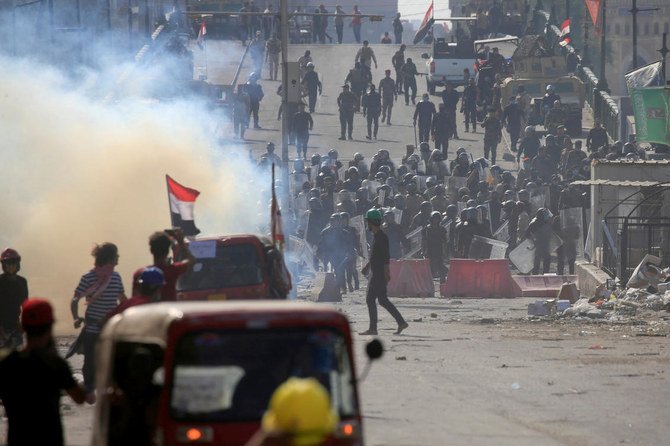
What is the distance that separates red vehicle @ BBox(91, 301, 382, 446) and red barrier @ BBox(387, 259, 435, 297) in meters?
17.1

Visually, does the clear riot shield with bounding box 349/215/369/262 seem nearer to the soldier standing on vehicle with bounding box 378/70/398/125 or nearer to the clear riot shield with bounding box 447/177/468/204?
the clear riot shield with bounding box 447/177/468/204

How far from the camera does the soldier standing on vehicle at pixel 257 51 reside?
5025 centimetres

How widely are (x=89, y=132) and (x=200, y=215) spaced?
94.7 inches

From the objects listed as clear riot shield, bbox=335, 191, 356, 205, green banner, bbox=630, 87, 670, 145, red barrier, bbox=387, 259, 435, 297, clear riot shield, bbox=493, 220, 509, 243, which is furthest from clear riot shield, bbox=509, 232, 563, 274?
clear riot shield, bbox=335, 191, 356, 205

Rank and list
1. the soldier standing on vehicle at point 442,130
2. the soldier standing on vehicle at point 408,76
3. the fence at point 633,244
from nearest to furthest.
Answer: the fence at point 633,244, the soldier standing on vehicle at point 442,130, the soldier standing on vehicle at point 408,76

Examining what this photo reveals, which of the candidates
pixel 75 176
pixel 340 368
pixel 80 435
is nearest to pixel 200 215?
pixel 75 176

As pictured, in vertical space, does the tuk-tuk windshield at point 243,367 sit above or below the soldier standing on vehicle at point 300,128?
below

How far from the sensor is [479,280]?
2475cm

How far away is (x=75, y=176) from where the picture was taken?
82.8ft

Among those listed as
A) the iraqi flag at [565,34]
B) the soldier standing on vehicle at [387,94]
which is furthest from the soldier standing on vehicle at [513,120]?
the iraqi flag at [565,34]

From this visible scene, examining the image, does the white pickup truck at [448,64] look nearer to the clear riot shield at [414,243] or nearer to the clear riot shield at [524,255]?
the clear riot shield at [414,243]

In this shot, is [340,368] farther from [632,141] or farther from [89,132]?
[632,141]

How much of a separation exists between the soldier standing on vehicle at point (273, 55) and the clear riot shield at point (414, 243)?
62.7 feet

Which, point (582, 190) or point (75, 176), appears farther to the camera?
point (582, 190)
